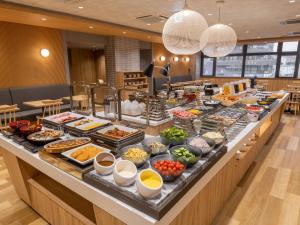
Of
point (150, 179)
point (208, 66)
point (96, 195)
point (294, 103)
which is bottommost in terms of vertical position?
point (294, 103)

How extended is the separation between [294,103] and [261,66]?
4.01 metres

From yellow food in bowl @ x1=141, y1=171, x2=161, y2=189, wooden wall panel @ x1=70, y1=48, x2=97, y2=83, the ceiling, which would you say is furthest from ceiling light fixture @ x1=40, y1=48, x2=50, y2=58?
yellow food in bowl @ x1=141, y1=171, x2=161, y2=189

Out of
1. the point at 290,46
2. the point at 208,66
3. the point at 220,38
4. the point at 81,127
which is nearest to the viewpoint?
the point at 81,127

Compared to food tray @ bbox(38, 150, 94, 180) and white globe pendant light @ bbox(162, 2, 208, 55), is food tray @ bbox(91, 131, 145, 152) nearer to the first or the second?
food tray @ bbox(38, 150, 94, 180)

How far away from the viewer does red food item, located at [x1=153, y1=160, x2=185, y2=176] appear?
1.29 m

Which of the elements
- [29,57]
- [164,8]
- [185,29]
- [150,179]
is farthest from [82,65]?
[150,179]

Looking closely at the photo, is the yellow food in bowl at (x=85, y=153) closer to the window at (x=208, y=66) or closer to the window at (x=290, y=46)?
the window at (x=290, y=46)

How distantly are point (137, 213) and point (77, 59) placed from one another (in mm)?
9774

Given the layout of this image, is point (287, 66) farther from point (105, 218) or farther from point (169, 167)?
point (105, 218)

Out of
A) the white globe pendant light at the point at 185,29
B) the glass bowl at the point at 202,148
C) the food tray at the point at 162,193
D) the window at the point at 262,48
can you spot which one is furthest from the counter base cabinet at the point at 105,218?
the window at the point at 262,48

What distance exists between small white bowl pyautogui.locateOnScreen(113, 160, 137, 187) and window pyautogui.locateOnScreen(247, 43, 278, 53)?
11.0 m

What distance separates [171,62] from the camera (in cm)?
1067

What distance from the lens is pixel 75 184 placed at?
1461mm

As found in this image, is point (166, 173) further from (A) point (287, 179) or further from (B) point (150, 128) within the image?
(A) point (287, 179)
